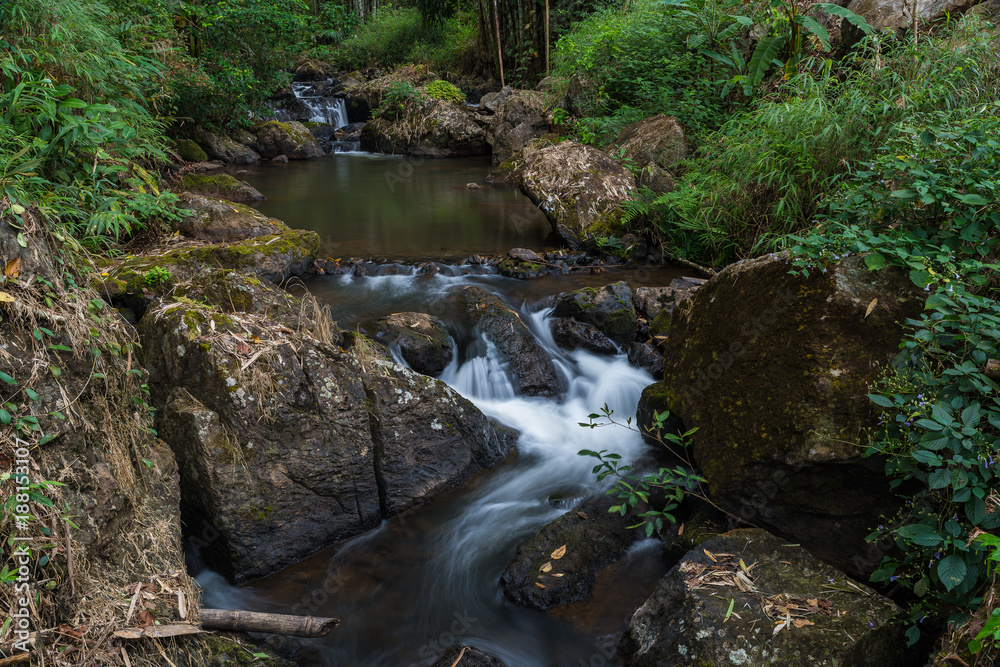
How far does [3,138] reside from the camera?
3.78 m

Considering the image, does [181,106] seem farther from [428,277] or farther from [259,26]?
[428,277]

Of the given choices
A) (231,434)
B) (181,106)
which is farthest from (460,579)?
(181,106)

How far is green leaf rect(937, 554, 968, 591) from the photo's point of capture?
2.27 m

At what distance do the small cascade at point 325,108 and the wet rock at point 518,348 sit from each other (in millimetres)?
14691

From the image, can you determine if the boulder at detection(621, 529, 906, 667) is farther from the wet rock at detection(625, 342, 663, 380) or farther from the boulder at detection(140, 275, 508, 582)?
the wet rock at detection(625, 342, 663, 380)

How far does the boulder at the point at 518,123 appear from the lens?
14.3 meters

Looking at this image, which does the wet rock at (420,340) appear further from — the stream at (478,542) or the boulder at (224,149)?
the boulder at (224,149)

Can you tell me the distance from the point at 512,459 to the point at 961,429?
123 inches

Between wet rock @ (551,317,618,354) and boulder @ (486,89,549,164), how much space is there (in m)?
8.62

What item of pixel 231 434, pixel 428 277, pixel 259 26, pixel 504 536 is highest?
pixel 259 26

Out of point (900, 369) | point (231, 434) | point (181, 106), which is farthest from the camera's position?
point (181, 106)

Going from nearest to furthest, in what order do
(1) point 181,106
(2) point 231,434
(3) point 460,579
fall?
1. (2) point 231,434
2. (3) point 460,579
3. (1) point 181,106

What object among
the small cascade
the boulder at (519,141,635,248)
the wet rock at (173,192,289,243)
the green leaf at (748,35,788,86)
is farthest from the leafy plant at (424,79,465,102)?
the green leaf at (748,35,788,86)

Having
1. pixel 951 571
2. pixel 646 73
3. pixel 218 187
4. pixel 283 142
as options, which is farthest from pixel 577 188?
pixel 283 142
